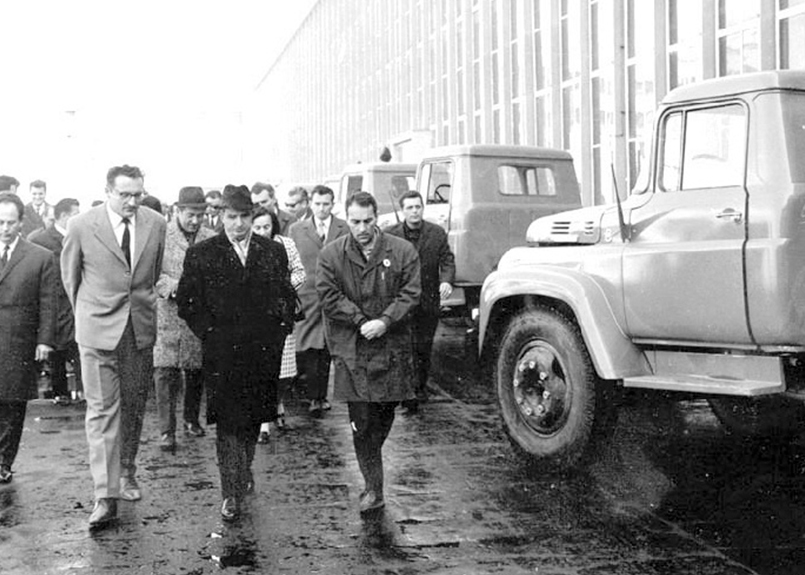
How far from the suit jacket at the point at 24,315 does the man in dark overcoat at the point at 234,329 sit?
4.89 ft

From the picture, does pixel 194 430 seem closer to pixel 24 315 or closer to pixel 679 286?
pixel 24 315

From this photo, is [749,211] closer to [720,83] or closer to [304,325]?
[720,83]

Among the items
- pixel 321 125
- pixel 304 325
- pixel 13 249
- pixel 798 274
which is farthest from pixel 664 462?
pixel 321 125

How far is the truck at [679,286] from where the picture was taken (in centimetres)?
607

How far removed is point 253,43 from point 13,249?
195ft

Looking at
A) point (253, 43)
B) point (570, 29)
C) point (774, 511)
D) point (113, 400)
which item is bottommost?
point (774, 511)

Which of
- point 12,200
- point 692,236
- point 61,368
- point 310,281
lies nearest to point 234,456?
point 12,200

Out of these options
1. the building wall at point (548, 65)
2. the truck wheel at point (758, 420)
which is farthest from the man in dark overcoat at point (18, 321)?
the truck wheel at point (758, 420)

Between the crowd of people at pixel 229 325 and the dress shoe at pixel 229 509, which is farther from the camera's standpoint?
the crowd of people at pixel 229 325

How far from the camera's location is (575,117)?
2494 centimetres

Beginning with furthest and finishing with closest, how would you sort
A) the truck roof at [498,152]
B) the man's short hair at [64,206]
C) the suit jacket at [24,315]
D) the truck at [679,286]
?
the truck roof at [498,152]
the man's short hair at [64,206]
the suit jacket at [24,315]
the truck at [679,286]

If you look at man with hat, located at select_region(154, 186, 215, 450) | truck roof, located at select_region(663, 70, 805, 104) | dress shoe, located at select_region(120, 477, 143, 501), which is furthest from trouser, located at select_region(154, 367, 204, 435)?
truck roof, located at select_region(663, 70, 805, 104)

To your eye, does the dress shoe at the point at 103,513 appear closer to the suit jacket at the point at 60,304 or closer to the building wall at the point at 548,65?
the building wall at the point at 548,65

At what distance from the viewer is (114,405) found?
638 cm
